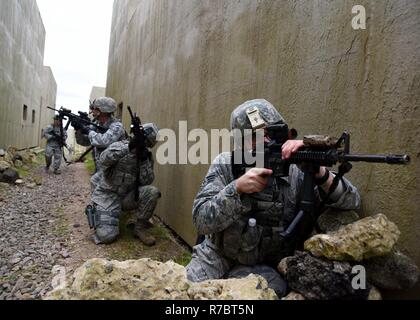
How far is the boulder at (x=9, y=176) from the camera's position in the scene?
22.4 feet

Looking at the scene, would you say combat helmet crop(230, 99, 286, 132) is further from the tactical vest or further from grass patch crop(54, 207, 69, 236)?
grass patch crop(54, 207, 69, 236)

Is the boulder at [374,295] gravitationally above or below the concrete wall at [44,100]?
below

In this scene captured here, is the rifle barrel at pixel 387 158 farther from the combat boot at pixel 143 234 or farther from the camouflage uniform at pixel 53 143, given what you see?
the camouflage uniform at pixel 53 143

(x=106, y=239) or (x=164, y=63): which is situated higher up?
(x=164, y=63)

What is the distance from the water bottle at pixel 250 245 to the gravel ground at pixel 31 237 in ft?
5.51

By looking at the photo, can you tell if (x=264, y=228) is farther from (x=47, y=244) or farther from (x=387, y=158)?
(x=47, y=244)

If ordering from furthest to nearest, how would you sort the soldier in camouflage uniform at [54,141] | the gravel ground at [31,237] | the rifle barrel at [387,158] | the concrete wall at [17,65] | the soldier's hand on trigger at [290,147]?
1. the concrete wall at [17,65]
2. the soldier in camouflage uniform at [54,141]
3. the gravel ground at [31,237]
4. the soldier's hand on trigger at [290,147]
5. the rifle barrel at [387,158]

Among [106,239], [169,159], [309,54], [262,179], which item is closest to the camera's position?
[262,179]

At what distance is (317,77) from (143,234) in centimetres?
290

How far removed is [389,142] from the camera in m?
1.46

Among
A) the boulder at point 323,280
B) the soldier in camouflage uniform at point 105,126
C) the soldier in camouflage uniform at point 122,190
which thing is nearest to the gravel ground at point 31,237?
the soldier in camouflage uniform at point 122,190

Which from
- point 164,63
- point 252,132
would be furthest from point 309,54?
point 164,63

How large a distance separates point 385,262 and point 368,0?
1174 mm

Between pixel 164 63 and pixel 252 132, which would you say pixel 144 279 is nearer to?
pixel 252 132
